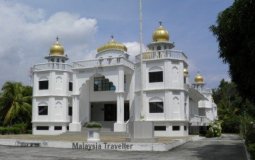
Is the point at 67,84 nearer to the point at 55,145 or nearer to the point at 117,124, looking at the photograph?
the point at 117,124

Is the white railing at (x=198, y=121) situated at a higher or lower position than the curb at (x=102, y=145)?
higher

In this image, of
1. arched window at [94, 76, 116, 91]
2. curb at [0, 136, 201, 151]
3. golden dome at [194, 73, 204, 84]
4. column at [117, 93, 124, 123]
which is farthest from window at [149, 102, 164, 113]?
golden dome at [194, 73, 204, 84]

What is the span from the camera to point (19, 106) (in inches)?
1650

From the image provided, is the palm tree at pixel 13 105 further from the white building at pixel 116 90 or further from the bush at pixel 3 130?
the white building at pixel 116 90

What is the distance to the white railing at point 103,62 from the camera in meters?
33.6

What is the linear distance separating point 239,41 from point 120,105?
767 inches

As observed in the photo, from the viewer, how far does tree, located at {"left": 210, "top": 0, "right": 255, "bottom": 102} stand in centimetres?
1298

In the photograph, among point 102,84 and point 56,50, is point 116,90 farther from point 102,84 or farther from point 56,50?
point 56,50

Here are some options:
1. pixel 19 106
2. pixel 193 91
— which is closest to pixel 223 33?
pixel 193 91

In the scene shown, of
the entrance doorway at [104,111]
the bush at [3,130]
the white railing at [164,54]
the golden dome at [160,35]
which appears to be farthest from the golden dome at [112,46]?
the bush at [3,130]

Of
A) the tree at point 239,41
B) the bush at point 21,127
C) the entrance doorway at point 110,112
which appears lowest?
the bush at point 21,127

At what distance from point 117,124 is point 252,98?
58.1ft

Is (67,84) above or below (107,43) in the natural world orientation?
below

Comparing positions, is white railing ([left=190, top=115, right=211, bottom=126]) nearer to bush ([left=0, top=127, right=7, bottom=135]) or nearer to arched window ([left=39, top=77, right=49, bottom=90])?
arched window ([left=39, top=77, right=49, bottom=90])
